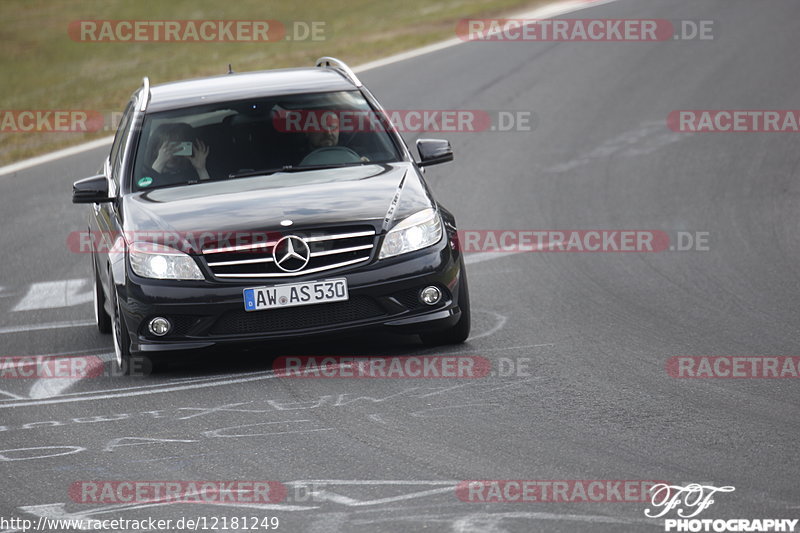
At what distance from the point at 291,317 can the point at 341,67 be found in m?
3.16

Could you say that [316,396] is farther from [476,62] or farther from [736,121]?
[476,62]

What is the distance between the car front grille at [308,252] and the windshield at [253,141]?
1.24 metres

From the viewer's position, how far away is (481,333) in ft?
31.5

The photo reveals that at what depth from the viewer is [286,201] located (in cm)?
888

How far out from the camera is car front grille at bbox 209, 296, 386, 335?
8492 mm

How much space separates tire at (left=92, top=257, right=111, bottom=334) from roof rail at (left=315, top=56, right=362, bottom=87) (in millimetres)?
2326

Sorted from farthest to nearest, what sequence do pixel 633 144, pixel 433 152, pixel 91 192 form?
pixel 633 144 → pixel 433 152 → pixel 91 192

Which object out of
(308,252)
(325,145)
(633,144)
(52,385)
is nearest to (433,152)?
(325,145)

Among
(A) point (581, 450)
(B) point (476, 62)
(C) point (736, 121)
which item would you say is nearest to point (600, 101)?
(C) point (736, 121)

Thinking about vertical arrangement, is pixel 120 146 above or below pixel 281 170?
above

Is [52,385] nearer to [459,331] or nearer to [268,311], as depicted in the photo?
[268,311]

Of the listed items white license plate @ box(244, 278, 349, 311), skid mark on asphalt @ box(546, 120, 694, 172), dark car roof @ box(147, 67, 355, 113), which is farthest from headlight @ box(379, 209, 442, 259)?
skid mark on asphalt @ box(546, 120, 694, 172)

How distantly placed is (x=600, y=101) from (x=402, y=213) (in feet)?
41.3

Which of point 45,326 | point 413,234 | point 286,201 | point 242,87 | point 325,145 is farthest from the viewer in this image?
point 45,326
